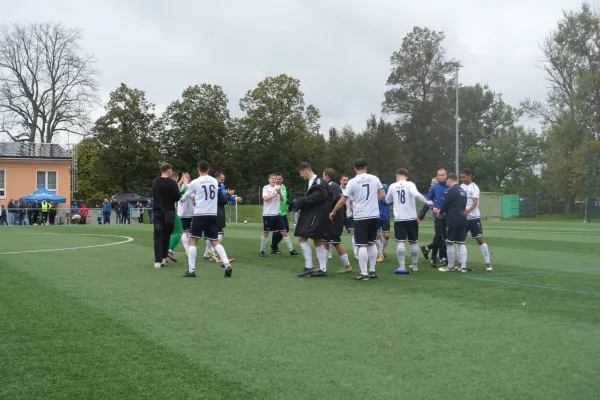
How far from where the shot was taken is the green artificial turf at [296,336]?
4.44m

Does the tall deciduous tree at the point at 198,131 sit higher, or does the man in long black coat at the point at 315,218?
the tall deciduous tree at the point at 198,131

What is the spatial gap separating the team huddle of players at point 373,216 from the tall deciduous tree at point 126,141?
55441 millimetres

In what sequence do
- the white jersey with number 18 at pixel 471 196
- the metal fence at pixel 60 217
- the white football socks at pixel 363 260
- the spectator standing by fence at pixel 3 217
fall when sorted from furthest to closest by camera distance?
the metal fence at pixel 60 217, the spectator standing by fence at pixel 3 217, the white jersey with number 18 at pixel 471 196, the white football socks at pixel 363 260

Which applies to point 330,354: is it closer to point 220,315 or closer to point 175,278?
point 220,315

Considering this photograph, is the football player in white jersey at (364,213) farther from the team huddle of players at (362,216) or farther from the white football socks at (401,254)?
the white football socks at (401,254)

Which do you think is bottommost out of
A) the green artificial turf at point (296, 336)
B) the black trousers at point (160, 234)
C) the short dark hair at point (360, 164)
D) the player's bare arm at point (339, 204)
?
the green artificial turf at point (296, 336)

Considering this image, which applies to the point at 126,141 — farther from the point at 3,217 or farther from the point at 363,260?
the point at 363,260

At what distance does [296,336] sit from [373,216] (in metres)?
5.03

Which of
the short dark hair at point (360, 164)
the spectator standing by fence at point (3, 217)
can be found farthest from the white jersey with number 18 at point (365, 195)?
the spectator standing by fence at point (3, 217)

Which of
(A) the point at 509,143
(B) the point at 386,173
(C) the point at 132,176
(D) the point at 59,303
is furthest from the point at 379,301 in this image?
(A) the point at 509,143

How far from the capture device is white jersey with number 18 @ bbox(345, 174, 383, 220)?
10758 mm

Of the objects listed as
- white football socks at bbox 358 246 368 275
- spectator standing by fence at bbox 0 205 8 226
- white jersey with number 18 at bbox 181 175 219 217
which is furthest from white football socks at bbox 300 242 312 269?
spectator standing by fence at bbox 0 205 8 226

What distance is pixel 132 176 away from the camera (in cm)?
6644

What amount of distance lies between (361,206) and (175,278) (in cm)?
358
